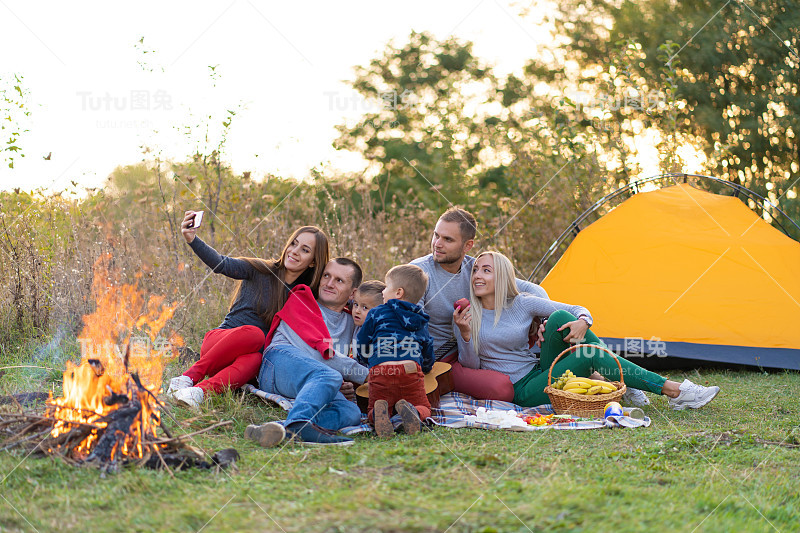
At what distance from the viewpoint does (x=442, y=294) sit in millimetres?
4879

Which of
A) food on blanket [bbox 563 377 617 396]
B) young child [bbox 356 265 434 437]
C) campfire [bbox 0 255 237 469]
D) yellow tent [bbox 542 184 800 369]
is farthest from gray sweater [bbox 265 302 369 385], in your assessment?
yellow tent [bbox 542 184 800 369]

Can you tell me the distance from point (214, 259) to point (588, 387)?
2.44 metres

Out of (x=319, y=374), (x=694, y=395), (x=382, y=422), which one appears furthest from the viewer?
(x=694, y=395)

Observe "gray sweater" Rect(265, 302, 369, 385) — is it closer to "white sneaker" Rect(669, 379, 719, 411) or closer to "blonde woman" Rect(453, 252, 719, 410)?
"blonde woman" Rect(453, 252, 719, 410)

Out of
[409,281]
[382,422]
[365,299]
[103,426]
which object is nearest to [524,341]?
[409,281]

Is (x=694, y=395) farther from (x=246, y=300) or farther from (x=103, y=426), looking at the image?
(x=103, y=426)

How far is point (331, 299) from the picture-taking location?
178 inches

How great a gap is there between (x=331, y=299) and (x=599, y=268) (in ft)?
10.2

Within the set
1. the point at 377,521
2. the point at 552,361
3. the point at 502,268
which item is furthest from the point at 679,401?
the point at 377,521

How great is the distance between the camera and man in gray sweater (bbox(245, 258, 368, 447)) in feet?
11.5

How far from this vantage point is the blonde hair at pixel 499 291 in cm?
470

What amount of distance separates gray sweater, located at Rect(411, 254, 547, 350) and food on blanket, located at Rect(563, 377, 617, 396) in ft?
2.70

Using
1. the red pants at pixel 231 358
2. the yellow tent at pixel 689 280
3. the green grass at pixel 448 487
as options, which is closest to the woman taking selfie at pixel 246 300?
the red pants at pixel 231 358

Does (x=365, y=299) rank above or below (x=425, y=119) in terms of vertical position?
Result: below
